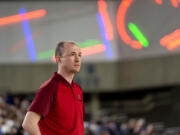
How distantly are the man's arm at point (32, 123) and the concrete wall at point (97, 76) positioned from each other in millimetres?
18390

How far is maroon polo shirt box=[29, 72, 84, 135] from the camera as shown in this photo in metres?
3.97

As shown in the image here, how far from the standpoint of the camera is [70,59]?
419 centimetres

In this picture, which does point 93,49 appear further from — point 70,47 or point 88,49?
point 70,47

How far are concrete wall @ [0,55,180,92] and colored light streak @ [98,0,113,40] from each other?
141 centimetres

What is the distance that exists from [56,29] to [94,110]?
4.50m

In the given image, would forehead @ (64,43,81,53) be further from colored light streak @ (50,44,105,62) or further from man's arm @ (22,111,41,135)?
colored light streak @ (50,44,105,62)

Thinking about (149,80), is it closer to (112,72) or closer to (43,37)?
(112,72)

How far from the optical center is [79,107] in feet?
14.1

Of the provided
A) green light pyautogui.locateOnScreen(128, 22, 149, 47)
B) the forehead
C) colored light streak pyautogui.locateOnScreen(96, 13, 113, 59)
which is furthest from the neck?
colored light streak pyautogui.locateOnScreen(96, 13, 113, 59)

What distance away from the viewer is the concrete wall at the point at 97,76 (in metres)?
22.3

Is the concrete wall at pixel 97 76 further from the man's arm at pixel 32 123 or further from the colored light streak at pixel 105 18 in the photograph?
the man's arm at pixel 32 123

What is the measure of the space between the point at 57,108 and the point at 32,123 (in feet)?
0.97

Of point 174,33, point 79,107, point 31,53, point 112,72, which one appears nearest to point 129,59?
point 112,72

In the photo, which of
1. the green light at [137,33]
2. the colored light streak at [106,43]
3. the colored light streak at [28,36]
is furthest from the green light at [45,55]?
the green light at [137,33]
